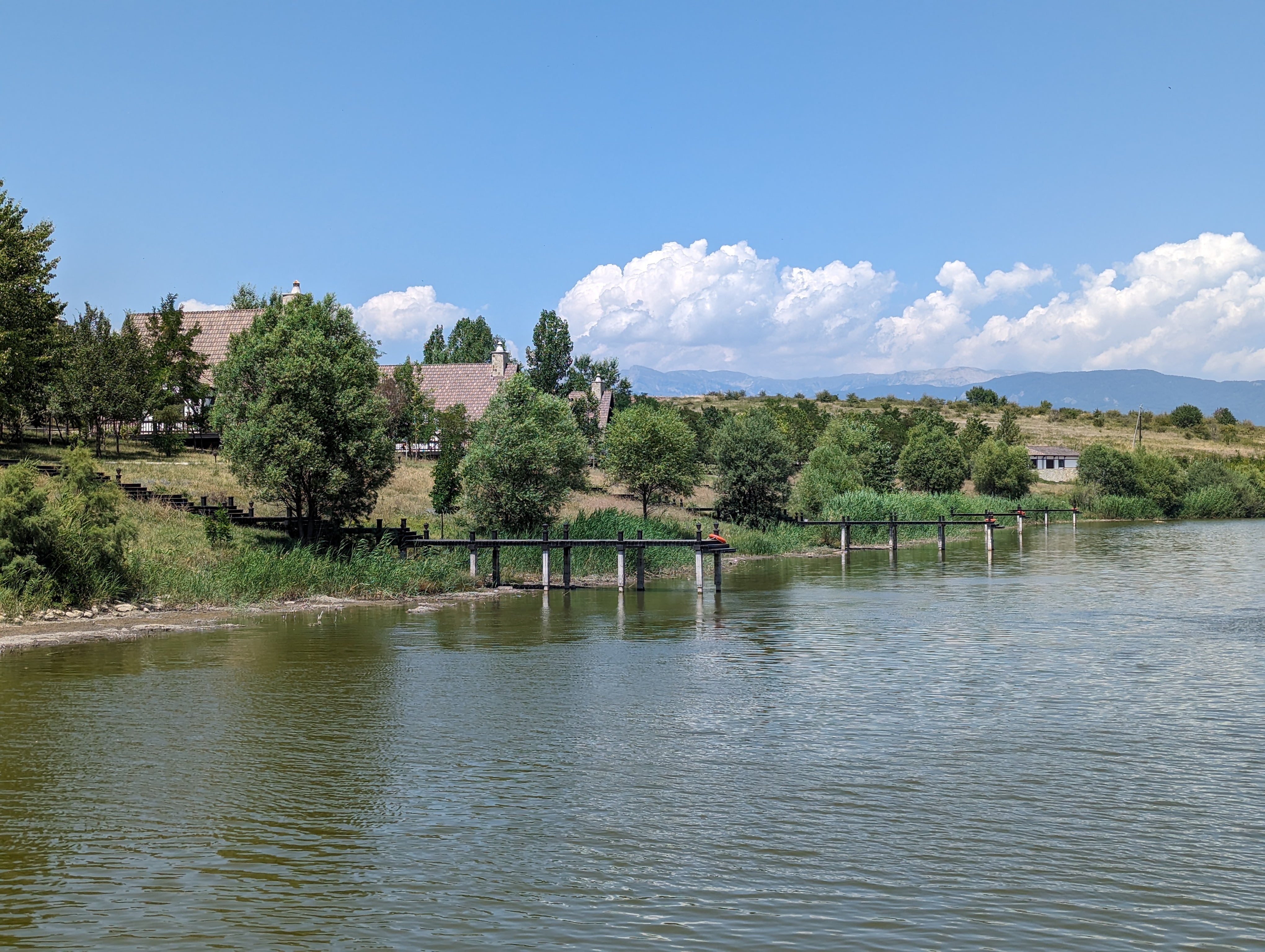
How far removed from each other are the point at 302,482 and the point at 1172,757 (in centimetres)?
3041

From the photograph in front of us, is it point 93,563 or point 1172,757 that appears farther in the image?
point 93,563

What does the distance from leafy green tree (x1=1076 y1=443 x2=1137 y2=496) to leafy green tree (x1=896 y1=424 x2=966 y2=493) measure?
47.0 ft

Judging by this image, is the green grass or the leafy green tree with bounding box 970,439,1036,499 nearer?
the green grass

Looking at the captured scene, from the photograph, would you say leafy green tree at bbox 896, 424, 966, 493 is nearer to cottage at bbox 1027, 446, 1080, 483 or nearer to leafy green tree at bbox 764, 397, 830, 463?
leafy green tree at bbox 764, 397, 830, 463

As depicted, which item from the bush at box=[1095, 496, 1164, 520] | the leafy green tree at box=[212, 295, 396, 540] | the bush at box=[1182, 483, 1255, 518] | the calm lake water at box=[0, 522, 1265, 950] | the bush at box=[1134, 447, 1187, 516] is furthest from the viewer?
the bush at box=[1182, 483, 1255, 518]

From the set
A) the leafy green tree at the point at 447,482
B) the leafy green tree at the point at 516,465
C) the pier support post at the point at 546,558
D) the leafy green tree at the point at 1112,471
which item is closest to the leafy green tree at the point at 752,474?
the leafy green tree at the point at 447,482

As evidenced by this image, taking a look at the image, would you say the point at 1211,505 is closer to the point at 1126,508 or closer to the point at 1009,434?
→ the point at 1126,508

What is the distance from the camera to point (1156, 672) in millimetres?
22891

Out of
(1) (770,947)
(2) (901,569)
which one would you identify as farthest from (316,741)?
(2) (901,569)

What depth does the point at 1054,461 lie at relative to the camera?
121 m

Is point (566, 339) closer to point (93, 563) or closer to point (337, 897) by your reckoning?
point (93, 563)

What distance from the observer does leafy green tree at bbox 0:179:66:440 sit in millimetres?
52031

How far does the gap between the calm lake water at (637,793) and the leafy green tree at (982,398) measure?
148577 millimetres

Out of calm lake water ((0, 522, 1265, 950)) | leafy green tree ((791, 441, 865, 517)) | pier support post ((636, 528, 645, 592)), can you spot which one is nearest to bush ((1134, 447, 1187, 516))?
leafy green tree ((791, 441, 865, 517))
